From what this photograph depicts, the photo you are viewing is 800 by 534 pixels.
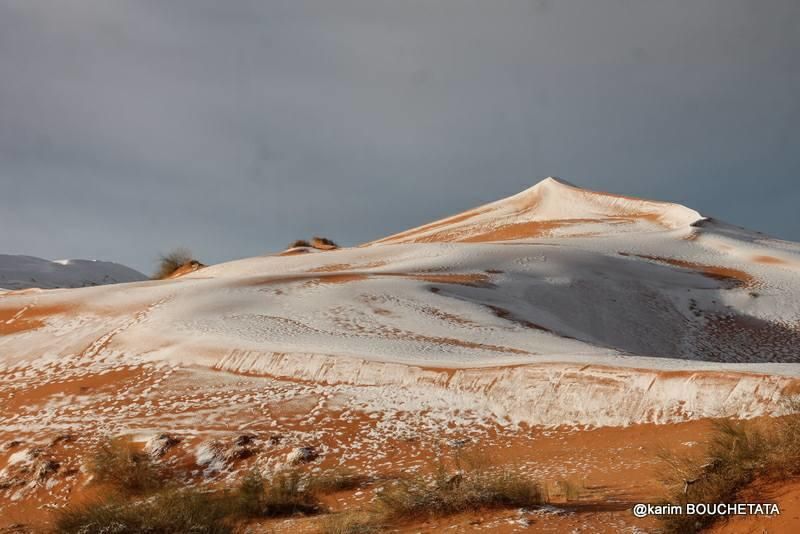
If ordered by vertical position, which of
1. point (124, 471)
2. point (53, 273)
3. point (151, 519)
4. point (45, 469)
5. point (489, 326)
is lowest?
point (45, 469)

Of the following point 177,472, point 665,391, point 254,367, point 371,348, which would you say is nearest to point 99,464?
point 177,472

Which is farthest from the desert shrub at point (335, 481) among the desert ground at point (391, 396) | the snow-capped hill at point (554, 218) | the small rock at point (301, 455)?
the snow-capped hill at point (554, 218)

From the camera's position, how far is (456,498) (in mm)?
6559

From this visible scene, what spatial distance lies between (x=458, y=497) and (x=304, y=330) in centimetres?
997

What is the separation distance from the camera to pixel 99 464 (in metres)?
9.09

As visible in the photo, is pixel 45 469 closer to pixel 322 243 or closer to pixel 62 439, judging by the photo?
pixel 62 439

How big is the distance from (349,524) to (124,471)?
4556mm

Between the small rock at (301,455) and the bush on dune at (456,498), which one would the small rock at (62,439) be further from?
the bush on dune at (456,498)

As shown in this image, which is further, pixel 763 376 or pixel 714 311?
pixel 714 311

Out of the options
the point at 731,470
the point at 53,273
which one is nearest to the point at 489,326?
the point at 731,470

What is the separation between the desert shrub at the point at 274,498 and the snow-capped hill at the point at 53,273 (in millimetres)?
76656

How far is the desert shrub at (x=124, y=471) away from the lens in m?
8.94

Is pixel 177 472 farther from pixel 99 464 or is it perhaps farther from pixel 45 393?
pixel 45 393

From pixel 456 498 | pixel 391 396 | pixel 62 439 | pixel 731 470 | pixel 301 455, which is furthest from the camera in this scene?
pixel 391 396
